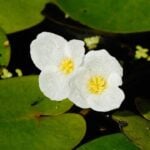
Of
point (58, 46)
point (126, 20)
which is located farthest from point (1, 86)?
point (126, 20)

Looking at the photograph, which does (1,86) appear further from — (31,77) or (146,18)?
(146,18)

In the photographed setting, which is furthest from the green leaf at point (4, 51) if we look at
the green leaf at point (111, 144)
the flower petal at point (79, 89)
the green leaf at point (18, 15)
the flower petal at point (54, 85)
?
the green leaf at point (111, 144)

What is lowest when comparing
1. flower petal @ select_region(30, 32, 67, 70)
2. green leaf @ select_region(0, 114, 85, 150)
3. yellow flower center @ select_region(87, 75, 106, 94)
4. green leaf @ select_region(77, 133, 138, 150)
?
green leaf @ select_region(77, 133, 138, 150)

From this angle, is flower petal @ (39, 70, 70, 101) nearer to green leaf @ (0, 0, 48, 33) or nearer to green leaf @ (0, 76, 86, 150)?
green leaf @ (0, 76, 86, 150)

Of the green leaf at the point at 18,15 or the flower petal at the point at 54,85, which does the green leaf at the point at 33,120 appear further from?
the green leaf at the point at 18,15

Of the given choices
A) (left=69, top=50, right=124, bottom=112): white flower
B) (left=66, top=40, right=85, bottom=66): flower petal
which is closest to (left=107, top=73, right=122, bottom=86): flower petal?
(left=69, top=50, right=124, bottom=112): white flower

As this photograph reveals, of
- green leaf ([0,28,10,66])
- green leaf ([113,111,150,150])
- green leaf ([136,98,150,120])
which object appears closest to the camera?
green leaf ([113,111,150,150])
